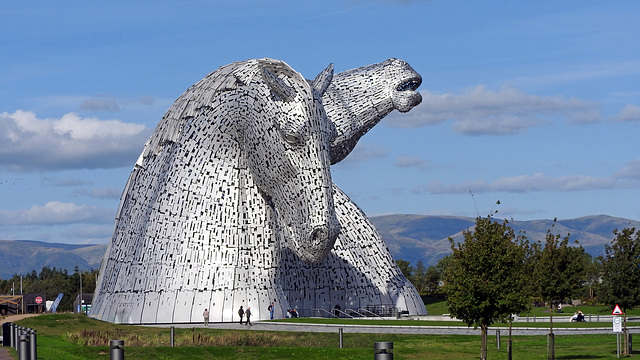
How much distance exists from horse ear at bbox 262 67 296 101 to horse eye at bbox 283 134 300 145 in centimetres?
130

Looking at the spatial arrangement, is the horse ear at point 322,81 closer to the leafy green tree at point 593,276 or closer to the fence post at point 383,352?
the leafy green tree at point 593,276

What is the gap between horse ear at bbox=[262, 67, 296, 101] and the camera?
3172 centimetres

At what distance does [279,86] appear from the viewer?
104 ft

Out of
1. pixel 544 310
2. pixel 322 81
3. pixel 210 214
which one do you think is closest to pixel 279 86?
pixel 322 81

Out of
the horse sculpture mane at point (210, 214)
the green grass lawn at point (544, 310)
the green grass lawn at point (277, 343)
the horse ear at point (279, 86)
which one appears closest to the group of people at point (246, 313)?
the horse sculpture mane at point (210, 214)

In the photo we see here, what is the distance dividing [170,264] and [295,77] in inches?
347

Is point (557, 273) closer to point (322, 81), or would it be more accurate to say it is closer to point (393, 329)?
point (393, 329)

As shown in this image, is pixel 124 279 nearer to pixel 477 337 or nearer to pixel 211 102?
pixel 211 102

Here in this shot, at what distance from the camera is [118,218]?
3812cm

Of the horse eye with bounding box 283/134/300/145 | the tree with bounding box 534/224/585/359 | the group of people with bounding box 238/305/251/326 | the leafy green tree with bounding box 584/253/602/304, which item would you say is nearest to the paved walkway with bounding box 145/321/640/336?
the group of people with bounding box 238/305/251/326

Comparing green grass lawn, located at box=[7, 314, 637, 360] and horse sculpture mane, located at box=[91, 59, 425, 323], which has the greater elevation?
horse sculpture mane, located at box=[91, 59, 425, 323]

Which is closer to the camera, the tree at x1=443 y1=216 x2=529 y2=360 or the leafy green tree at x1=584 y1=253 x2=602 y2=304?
the tree at x1=443 y1=216 x2=529 y2=360

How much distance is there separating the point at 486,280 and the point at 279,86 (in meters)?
11.3

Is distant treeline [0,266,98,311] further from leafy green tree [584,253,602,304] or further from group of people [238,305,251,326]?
group of people [238,305,251,326]
